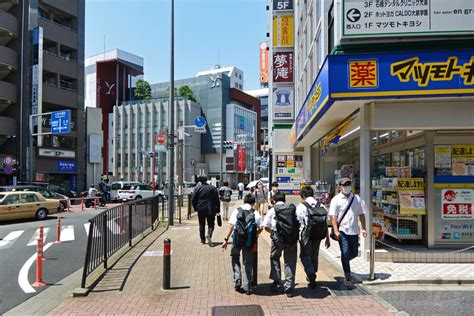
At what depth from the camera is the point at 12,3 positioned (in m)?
36.4

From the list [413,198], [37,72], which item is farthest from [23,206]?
[37,72]

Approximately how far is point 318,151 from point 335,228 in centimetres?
1169

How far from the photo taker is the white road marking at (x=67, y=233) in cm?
1381

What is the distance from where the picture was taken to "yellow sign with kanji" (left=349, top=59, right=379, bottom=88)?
330 inches

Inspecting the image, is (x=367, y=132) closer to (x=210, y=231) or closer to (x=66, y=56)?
(x=210, y=231)

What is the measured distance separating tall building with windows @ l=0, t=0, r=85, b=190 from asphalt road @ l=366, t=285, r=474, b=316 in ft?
110

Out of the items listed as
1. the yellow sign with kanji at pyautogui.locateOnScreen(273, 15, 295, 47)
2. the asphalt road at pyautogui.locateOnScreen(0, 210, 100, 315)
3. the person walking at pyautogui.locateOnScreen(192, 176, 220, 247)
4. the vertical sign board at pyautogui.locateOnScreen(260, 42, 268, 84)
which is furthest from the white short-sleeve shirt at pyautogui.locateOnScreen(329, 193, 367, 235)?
the vertical sign board at pyautogui.locateOnScreen(260, 42, 268, 84)

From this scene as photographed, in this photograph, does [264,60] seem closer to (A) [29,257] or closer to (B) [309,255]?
(A) [29,257]

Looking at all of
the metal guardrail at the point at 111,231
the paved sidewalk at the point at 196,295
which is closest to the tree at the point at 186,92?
the metal guardrail at the point at 111,231

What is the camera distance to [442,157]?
9008 millimetres

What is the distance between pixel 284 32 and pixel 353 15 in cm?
1577

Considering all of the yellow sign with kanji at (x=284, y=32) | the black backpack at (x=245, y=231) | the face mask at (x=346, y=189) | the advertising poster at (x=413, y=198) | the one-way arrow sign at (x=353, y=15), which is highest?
the yellow sign with kanji at (x=284, y=32)

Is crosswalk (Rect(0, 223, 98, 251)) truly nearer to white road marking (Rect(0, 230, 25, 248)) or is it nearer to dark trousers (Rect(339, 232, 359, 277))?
white road marking (Rect(0, 230, 25, 248))

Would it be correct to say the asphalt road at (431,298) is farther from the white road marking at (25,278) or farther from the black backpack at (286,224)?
the white road marking at (25,278)
